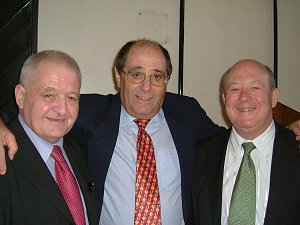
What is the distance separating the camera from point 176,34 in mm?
2838

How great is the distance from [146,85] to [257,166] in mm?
816

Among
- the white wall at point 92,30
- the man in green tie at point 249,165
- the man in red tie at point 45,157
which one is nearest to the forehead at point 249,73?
the man in green tie at point 249,165

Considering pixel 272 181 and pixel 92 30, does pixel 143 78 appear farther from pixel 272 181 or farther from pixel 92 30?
pixel 92 30

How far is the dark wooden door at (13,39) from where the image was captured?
242 cm

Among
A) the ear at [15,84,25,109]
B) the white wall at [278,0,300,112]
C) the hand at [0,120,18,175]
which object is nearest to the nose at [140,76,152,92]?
the ear at [15,84,25,109]

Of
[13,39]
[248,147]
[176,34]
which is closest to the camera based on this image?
[248,147]

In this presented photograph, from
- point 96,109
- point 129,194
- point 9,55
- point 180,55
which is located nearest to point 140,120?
point 96,109

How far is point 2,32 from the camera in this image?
95.1 inches

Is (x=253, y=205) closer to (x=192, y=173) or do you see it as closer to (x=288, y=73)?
(x=192, y=173)

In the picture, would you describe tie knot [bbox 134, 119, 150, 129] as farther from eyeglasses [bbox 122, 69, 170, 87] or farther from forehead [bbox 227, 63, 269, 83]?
forehead [bbox 227, 63, 269, 83]

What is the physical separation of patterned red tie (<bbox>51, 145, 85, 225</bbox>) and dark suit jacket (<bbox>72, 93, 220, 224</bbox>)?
0.31 meters

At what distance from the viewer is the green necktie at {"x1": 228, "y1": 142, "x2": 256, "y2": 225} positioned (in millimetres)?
1457

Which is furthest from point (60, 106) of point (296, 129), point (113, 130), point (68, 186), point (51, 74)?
point (296, 129)

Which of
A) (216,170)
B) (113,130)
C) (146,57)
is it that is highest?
(146,57)
